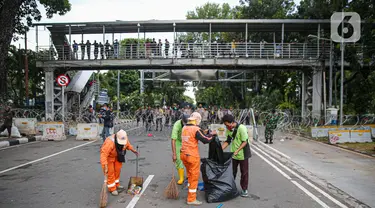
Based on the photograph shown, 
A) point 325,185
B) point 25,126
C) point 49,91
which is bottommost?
point 325,185

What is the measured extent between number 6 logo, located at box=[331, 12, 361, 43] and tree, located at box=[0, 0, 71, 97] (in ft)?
62.1

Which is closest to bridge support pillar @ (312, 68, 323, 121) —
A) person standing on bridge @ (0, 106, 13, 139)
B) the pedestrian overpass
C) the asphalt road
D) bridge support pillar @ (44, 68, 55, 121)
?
the pedestrian overpass

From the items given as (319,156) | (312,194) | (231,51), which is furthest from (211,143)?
(231,51)

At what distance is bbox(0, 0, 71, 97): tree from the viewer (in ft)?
49.1

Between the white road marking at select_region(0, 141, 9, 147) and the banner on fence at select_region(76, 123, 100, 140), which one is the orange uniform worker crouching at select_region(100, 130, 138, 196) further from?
the banner on fence at select_region(76, 123, 100, 140)

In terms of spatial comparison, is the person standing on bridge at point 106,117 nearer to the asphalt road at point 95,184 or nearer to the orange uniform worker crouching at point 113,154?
the asphalt road at point 95,184

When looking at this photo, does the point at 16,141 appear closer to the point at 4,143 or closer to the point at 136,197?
the point at 4,143

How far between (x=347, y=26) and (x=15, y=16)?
20981 mm

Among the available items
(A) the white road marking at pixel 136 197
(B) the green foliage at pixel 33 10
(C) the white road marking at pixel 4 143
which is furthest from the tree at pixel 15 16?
(A) the white road marking at pixel 136 197

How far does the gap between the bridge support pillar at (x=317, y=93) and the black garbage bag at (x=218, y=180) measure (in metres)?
16.6

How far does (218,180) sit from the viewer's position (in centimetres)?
507

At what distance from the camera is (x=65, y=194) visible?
5.54 meters

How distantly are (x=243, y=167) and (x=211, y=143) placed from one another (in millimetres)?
804

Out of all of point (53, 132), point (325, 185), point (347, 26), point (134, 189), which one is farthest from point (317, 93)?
point (134, 189)
